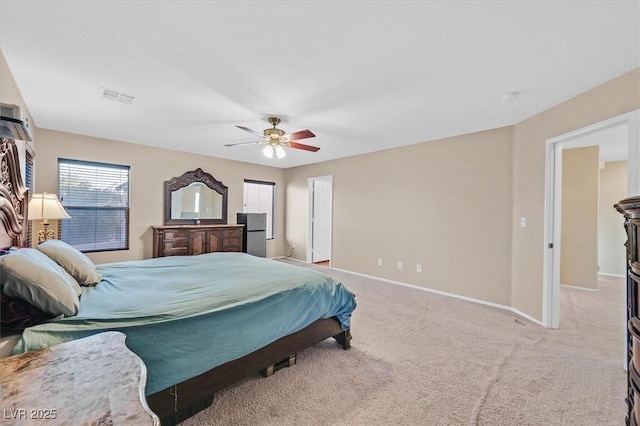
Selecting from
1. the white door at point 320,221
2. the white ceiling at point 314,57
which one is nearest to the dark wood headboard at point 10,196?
the white ceiling at point 314,57

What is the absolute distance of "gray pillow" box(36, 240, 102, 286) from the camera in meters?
2.03

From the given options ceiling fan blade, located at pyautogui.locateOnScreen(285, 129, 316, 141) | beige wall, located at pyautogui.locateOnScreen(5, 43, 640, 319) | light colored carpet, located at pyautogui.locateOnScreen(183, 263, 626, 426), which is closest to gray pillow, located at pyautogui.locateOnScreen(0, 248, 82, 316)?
light colored carpet, located at pyautogui.locateOnScreen(183, 263, 626, 426)

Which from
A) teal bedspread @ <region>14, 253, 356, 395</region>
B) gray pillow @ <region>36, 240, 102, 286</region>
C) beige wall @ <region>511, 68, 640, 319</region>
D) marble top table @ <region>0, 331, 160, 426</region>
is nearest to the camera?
marble top table @ <region>0, 331, 160, 426</region>

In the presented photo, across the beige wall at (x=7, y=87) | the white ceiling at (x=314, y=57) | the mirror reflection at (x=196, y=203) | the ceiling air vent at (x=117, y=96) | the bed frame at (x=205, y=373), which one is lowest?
the bed frame at (x=205, y=373)

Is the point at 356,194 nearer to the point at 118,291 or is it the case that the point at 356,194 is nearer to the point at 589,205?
the point at 589,205

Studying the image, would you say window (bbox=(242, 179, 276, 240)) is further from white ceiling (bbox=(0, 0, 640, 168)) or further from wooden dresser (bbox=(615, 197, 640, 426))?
wooden dresser (bbox=(615, 197, 640, 426))

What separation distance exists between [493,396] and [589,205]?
4344mm

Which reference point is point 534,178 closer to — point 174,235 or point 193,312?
point 193,312

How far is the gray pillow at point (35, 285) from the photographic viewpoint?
1.33 meters

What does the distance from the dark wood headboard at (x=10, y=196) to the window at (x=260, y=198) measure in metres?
3.74

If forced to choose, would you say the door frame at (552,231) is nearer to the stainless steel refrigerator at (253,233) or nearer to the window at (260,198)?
the stainless steel refrigerator at (253,233)

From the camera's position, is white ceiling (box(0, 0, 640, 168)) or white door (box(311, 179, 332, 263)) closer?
white ceiling (box(0, 0, 640, 168))

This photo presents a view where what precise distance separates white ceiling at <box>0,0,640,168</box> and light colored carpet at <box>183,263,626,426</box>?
239cm

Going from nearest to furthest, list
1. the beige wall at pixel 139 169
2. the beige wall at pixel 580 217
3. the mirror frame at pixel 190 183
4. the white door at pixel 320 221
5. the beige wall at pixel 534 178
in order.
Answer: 1. the beige wall at pixel 534 178
2. the beige wall at pixel 139 169
3. the beige wall at pixel 580 217
4. the mirror frame at pixel 190 183
5. the white door at pixel 320 221
